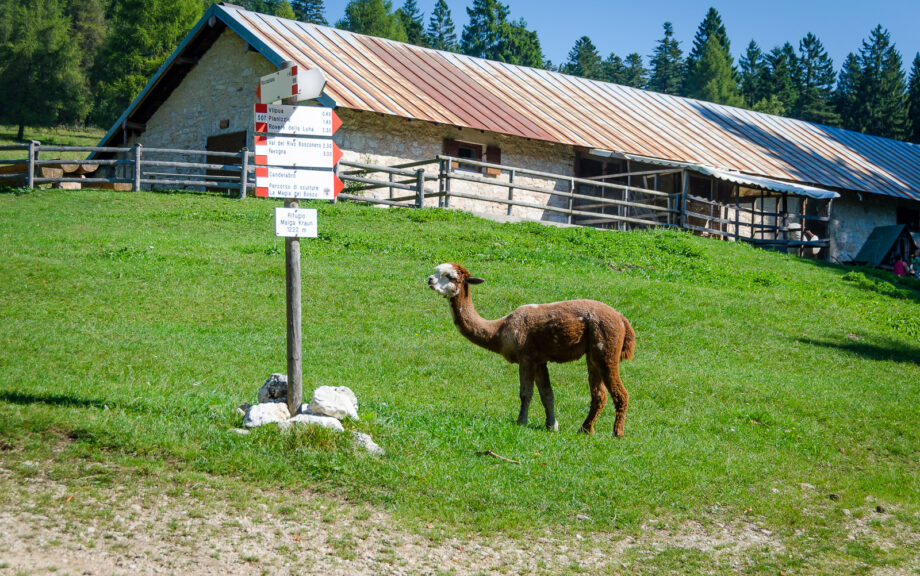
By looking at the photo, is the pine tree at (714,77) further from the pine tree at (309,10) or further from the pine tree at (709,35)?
the pine tree at (309,10)

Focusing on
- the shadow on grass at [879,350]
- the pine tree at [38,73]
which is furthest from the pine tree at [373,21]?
the shadow on grass at [879,350]

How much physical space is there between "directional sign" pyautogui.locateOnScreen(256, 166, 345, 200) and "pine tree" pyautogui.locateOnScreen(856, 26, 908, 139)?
7091cm

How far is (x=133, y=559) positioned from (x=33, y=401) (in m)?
3.06

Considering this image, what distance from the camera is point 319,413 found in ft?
23.8

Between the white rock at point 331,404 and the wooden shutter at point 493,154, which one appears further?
the wooden shutter at point 493,154

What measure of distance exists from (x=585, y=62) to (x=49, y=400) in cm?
9898

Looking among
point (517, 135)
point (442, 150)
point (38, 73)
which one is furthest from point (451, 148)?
point (38, 73)

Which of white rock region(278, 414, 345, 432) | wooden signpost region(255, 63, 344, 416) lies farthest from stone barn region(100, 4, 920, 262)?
white rock region(278, 414, 345, 432)

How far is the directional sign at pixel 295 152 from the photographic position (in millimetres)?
7133

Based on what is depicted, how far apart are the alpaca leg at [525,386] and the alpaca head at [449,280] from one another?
0.98 meters

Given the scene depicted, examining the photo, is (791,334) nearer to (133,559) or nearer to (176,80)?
(133,559)

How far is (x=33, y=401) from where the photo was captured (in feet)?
24.4

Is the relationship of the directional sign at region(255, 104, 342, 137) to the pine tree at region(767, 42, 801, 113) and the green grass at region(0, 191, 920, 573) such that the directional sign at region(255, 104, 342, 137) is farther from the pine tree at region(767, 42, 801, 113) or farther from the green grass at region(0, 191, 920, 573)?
the pine tree at region(767, 42, 801, 113)

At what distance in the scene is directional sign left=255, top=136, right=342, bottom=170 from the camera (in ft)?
23.4
